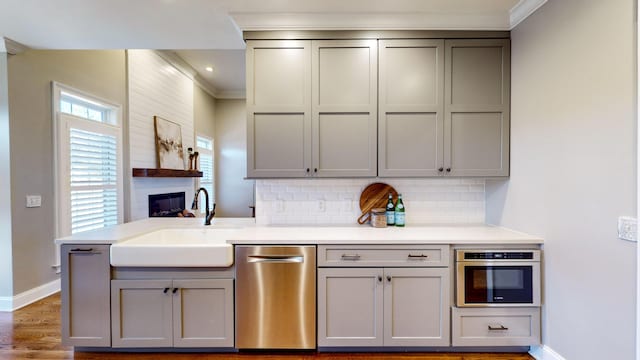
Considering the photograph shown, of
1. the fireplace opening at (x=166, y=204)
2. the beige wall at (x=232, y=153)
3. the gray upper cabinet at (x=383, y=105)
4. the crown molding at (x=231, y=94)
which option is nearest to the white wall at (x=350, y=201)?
the gray upper cabinet at (x=383, y=105)

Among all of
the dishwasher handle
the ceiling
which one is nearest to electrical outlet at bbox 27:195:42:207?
the ceiling

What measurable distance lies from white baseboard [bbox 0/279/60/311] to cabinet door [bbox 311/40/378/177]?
328cm

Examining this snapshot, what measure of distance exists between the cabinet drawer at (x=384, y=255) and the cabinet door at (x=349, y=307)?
6cm

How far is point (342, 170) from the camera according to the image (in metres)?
2.47

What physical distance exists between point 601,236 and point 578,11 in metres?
1.31

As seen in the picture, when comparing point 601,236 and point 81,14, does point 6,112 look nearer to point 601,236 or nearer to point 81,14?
point 81,14

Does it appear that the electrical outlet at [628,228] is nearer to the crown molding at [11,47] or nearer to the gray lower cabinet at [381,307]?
the gray lower cabinet at [381,307]

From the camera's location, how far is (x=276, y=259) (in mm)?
2131

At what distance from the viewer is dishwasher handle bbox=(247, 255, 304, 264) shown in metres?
2.12

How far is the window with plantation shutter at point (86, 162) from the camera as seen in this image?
3.36 metres

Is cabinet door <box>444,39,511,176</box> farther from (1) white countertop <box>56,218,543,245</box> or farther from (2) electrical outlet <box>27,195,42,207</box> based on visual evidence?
(2) electrical outlet <box>27,195,42,207</box>

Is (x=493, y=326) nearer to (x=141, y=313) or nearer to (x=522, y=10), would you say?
(x=522, y=10)

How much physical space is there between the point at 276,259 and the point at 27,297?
2924 mm

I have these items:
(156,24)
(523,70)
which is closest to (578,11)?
(523,70)
